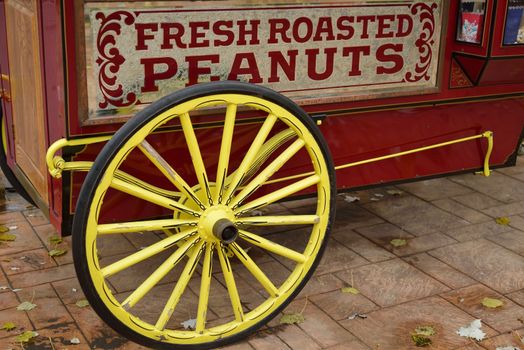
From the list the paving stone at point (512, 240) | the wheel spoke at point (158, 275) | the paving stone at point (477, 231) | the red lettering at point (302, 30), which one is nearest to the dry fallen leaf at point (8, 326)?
the wheel spoke at point (158, 275)

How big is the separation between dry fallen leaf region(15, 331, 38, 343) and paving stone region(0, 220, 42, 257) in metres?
0.89

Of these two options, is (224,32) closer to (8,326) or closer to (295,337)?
(295,337)

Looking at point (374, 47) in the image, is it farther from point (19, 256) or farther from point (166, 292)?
point (19, 256)

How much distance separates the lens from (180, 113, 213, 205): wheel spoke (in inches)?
110

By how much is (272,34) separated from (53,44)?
0.94 m

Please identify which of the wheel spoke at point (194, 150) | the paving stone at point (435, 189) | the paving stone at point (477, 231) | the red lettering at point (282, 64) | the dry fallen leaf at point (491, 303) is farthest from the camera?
the paving stone at point (435, 189)

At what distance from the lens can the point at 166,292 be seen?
354 cm

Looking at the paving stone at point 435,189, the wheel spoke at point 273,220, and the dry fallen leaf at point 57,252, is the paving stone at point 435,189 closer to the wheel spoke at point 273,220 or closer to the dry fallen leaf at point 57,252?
the wheel spoke at point 273,220

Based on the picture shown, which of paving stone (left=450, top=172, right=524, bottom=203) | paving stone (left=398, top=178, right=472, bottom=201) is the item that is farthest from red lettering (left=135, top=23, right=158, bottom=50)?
paving stone (left=450, top=172, right=524, bottom=203)

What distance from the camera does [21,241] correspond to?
4.05m

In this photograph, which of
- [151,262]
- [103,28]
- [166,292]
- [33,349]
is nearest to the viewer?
[103,28]

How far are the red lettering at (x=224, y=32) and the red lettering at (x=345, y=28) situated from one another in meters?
0.55

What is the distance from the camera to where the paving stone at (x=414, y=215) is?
4.36 metres

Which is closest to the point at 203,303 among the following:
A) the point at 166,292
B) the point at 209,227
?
the point at 209,227
